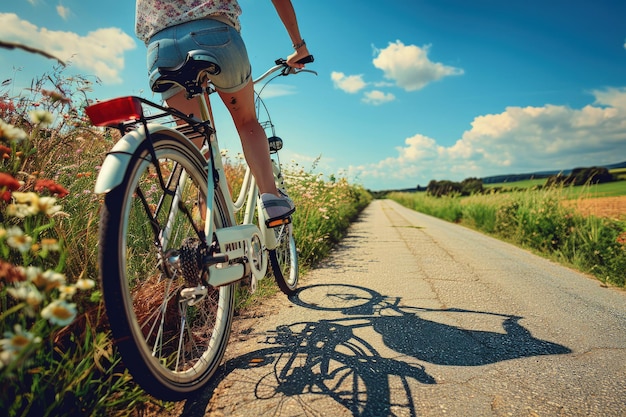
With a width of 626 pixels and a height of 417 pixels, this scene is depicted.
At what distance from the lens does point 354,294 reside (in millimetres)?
2527

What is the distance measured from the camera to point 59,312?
641mm

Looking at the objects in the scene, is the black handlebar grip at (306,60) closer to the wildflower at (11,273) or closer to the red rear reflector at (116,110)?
the red rear reflector at (116,110)

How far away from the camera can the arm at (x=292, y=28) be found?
6.08 ft

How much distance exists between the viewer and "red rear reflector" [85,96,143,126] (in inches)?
40.6

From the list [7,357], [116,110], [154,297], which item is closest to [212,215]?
[154,297]

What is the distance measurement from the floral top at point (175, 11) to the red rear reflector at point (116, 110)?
0.70m

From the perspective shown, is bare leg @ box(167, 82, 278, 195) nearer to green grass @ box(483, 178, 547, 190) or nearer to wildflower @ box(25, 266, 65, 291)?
wildflower @ box(25, 266, 65, 291)

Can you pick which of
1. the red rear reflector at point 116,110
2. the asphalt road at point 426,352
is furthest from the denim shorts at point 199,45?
the asphalt road at point 426,352

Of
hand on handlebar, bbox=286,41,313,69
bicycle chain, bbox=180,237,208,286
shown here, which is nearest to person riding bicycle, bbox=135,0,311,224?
hand on handlebar, bbox=286,41,313,69

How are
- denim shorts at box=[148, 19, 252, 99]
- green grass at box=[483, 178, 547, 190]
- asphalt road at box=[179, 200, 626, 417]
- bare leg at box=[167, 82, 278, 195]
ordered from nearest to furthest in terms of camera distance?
asphalt road at box=[179, 200, 626, 417] < denim shorts at box=[148, 19, 252, 99] < bare leg at box=[167, 82, 278, 195] < green grass at box=[483, 178, 547, 190]

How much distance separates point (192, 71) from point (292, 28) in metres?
0.82

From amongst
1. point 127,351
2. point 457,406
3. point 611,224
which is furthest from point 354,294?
point 611,224

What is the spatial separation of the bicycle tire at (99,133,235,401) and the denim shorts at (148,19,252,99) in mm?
413

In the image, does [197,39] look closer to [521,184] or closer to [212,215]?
[212,215]
